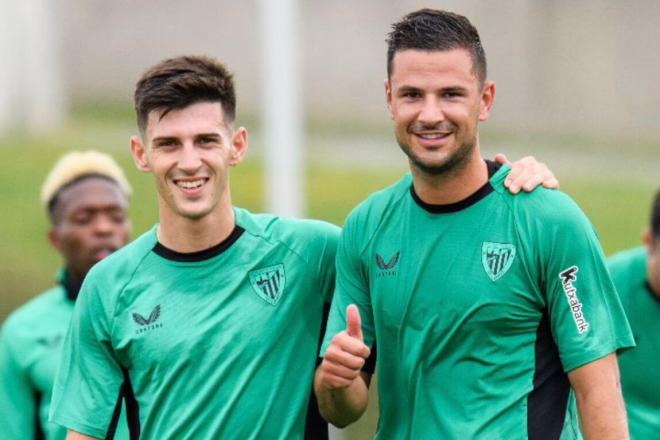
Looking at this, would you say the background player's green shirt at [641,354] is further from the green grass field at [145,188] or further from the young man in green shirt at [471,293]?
the green grass field at [145,188]

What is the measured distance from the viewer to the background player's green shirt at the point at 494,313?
18.1 feet

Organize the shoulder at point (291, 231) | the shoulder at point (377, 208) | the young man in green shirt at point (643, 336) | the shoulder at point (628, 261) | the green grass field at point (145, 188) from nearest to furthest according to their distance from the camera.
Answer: the shoulder at point (377, 208)
the shoulder at point (291, 231)
the young man in green shirt at point (643, 336)
the shoulder at point (628, 261)
the green grass field at point (145, 188)

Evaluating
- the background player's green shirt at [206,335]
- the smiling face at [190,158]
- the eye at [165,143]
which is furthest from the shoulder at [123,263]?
the eye at [165,143]

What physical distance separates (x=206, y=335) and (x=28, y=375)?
2232 millimetres

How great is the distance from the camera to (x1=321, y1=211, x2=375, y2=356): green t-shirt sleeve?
5.86m

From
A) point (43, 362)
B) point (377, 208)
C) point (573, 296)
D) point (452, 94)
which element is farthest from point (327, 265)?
point (43, 362)

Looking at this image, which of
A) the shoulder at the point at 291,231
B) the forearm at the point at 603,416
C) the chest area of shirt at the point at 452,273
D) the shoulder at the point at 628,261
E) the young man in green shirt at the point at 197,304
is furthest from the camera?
the shoulder at the point at 628,261

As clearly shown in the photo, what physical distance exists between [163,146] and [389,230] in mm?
865

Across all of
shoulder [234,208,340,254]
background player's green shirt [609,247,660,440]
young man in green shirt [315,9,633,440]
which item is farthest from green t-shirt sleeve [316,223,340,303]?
background player's green shirt [609,247,660,440]

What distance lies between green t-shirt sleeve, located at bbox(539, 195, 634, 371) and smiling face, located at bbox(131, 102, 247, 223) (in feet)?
3.90

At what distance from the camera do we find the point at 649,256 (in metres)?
8.11

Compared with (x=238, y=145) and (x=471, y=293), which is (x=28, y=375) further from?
(x=471, y=293)

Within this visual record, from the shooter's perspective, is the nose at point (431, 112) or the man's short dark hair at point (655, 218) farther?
the man's short dark hair at point (655, 218)

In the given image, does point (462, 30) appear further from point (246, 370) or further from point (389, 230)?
point (246, 370)
